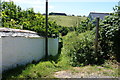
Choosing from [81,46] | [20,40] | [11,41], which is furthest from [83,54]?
[11,41]

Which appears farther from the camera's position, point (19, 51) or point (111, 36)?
point (111, 36)

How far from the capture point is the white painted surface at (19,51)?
4.96 m

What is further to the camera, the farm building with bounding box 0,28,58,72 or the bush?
the bush

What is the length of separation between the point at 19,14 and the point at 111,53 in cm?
744

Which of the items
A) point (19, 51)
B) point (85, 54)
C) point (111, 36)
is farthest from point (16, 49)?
point (111, 36)

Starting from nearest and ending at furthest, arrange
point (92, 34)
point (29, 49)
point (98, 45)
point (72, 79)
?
point (72, 79) → point (29, 49) → point (98, 45) → point (92, 34)

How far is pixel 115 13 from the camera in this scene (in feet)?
26.0

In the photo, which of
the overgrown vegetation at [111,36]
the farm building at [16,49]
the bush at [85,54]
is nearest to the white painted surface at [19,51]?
the farm building at [16,49]

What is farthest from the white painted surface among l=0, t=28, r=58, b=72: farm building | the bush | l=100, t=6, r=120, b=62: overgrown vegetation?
l=100, t=6, r=120, b=62: overgrown vegetation

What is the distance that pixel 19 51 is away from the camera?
5.91 m

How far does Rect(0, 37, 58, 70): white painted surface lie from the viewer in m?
4.96

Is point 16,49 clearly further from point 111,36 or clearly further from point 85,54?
point 111,36

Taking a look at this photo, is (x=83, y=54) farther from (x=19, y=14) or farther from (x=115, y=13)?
(x=19, y=14)

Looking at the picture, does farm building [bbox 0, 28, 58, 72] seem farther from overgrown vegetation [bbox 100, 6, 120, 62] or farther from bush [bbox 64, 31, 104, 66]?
overgrown vegetation [bbox 100, 6, 120, 62]
